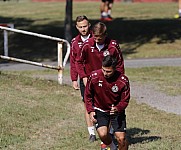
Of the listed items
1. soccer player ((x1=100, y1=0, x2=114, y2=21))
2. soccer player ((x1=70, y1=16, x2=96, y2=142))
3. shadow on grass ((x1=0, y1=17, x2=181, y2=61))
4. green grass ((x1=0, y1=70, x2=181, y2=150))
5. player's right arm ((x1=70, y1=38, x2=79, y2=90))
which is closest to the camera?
soccer player ((x1=70, y1=16, x2=96, y2=142))

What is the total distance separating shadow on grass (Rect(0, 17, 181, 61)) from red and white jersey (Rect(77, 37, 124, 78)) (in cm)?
1477

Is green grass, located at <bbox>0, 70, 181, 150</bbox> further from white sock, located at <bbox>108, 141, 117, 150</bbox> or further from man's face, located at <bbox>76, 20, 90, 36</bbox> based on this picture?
man's face, located at <bbox>76, 20, 90, 36</bbox>

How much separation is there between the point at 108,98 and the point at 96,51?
42.7 inches

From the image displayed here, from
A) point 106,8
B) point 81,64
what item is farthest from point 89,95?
point 106,8

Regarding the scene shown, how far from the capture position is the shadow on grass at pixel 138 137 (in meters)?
9.15

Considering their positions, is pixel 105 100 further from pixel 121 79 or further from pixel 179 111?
pixel 179 111

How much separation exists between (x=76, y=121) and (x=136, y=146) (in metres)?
1.97

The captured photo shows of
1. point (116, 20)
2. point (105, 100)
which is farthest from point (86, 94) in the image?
point (116, 20)

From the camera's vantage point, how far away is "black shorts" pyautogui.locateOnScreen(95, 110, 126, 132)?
25.0 feet

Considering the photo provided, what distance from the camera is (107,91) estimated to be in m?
7.37

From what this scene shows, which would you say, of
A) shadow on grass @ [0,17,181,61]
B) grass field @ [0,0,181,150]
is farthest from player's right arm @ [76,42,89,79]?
shadow on grass @ [0,17,181,61]

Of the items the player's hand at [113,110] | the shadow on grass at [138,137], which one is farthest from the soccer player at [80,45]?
the player's hand at [113,110]

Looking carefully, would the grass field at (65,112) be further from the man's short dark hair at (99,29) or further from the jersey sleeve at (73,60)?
the man's short dark hair at (99,29)

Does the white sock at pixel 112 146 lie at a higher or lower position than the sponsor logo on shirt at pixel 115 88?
lower
